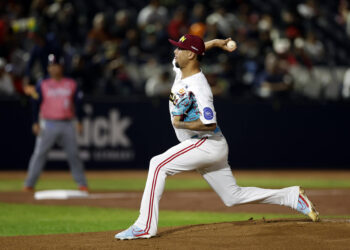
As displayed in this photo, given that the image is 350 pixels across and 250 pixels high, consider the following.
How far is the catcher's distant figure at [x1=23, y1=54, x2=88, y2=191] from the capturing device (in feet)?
42.2

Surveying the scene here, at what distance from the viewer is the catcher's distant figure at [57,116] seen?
1285cm

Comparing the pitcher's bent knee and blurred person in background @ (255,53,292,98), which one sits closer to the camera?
the pitcher's bent knee

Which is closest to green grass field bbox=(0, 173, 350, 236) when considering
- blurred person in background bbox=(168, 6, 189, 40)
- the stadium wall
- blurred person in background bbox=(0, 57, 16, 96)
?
the stadium wall

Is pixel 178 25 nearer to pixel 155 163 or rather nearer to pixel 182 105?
pixel 182 105

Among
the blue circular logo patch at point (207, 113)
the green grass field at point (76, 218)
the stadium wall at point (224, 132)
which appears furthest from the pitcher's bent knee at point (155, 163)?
the stadium wall at point (224, 132)

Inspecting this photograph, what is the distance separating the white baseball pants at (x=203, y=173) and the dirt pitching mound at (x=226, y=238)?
268 millimetres

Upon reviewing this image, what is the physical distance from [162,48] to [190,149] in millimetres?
12554

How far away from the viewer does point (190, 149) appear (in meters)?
7.00

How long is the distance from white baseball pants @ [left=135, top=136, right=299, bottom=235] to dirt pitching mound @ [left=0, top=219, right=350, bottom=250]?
0.27m

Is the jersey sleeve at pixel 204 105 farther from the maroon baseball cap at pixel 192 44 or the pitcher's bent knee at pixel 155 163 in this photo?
the pitcher's bent knee at pixel 155 163

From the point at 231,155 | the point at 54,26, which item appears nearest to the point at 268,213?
the point at 231,155

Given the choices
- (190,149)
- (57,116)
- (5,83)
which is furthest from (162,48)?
(190,149)

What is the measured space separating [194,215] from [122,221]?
50.1 inches

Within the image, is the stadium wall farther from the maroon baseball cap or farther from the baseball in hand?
the maroon baseball cap
